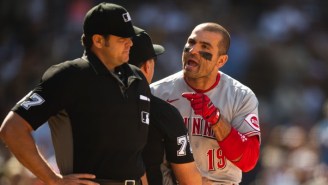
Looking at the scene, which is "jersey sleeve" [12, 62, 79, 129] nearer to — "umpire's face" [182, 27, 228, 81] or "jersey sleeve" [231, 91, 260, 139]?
"umpire's face" [182, 27, 228, 81]

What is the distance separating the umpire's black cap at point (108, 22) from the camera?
5.59 meters

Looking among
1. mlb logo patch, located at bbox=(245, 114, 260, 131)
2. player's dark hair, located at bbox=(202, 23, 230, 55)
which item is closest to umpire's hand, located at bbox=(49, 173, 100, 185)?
mlb logo patch, located at bbox=(245, 114, 260, 131)

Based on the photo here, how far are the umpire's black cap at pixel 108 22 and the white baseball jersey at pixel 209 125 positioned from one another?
1478 millimetres

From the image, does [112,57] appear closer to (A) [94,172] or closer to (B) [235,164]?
(A) [94,172]

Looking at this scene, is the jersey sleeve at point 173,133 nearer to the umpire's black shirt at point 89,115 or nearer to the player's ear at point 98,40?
the umpire's black shirt at point 89,115

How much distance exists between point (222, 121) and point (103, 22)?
1440mm

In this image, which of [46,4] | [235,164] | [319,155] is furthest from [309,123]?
[235,164]

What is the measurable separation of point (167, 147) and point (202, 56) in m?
1.01

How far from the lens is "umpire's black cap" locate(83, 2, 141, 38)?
5.59m

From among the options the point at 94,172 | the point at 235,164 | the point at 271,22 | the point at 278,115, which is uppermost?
the point at 94,172

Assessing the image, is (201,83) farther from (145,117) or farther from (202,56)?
(145,117)

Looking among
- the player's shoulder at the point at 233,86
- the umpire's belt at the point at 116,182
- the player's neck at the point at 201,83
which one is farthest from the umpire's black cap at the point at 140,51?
the umpire's belt at the point at 116,182

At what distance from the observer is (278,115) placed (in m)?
15.6

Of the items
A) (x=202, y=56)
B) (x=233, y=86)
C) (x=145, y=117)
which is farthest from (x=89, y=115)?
(x=233, y=86)
